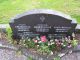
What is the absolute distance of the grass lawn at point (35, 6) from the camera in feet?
25.7

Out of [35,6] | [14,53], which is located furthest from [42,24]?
[35,6]

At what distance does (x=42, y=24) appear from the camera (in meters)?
6.33

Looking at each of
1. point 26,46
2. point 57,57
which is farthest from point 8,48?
point 57,57

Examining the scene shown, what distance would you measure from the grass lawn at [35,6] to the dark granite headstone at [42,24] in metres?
1.34

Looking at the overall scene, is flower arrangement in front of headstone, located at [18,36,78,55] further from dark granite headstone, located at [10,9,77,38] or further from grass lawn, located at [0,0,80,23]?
grass lawn, located at [0,0,80,23]

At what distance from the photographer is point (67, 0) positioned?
848cm

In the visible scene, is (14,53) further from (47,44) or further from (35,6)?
(35,6)

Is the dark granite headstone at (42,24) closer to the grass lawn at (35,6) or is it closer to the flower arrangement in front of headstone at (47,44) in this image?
the flower arrangement in front of headstone at (47,44)

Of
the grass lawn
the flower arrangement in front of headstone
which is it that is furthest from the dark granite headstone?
the grass lawn

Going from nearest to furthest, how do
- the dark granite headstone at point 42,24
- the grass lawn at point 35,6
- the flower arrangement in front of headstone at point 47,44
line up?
the dark granite headstone at point 42,24 < the flower arrangement in front of headstone at point 47,44 < the grass lawn at point 35,6

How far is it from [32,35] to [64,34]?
913 mm

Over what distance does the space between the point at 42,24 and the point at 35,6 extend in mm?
1990

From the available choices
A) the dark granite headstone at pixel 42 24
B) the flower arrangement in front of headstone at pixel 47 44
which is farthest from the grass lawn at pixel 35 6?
the flower arrangement in front of headstone at pixel 47 44

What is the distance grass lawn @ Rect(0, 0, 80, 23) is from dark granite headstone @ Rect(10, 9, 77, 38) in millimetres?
1336
